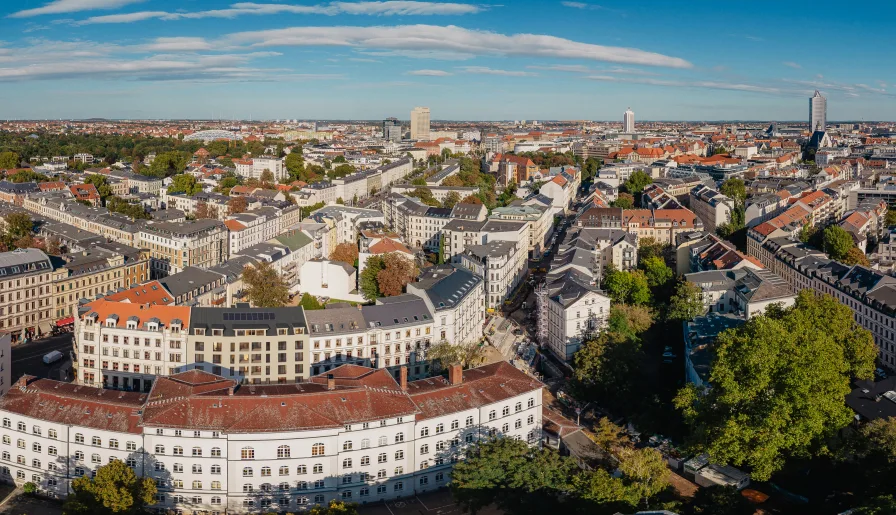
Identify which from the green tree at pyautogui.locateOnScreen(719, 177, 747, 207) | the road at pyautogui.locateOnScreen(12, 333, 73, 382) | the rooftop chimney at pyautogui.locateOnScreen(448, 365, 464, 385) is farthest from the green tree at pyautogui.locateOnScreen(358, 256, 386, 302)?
the green tree at pyautogui.locateOnScreen(719, 177, 747, 207)

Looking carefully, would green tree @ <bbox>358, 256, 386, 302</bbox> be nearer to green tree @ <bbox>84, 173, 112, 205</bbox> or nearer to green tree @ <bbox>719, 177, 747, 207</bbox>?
green tree @ <bbox>719, 177, 747, 207</bbox>

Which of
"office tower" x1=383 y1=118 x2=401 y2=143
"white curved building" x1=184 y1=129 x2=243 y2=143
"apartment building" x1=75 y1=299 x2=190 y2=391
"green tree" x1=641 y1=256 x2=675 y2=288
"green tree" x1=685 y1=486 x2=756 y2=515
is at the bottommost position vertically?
"green tree" x1=685 y1=486 x2=756 y2=515

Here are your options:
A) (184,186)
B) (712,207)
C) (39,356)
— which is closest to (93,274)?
(39,356)

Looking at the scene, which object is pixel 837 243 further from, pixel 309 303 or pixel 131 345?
pixel 131 345

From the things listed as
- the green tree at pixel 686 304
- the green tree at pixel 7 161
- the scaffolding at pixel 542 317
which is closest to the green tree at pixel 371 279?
the scaffolding at pixel 542 317

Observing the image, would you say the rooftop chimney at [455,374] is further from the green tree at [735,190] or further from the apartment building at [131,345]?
the green tree at [735,190]
